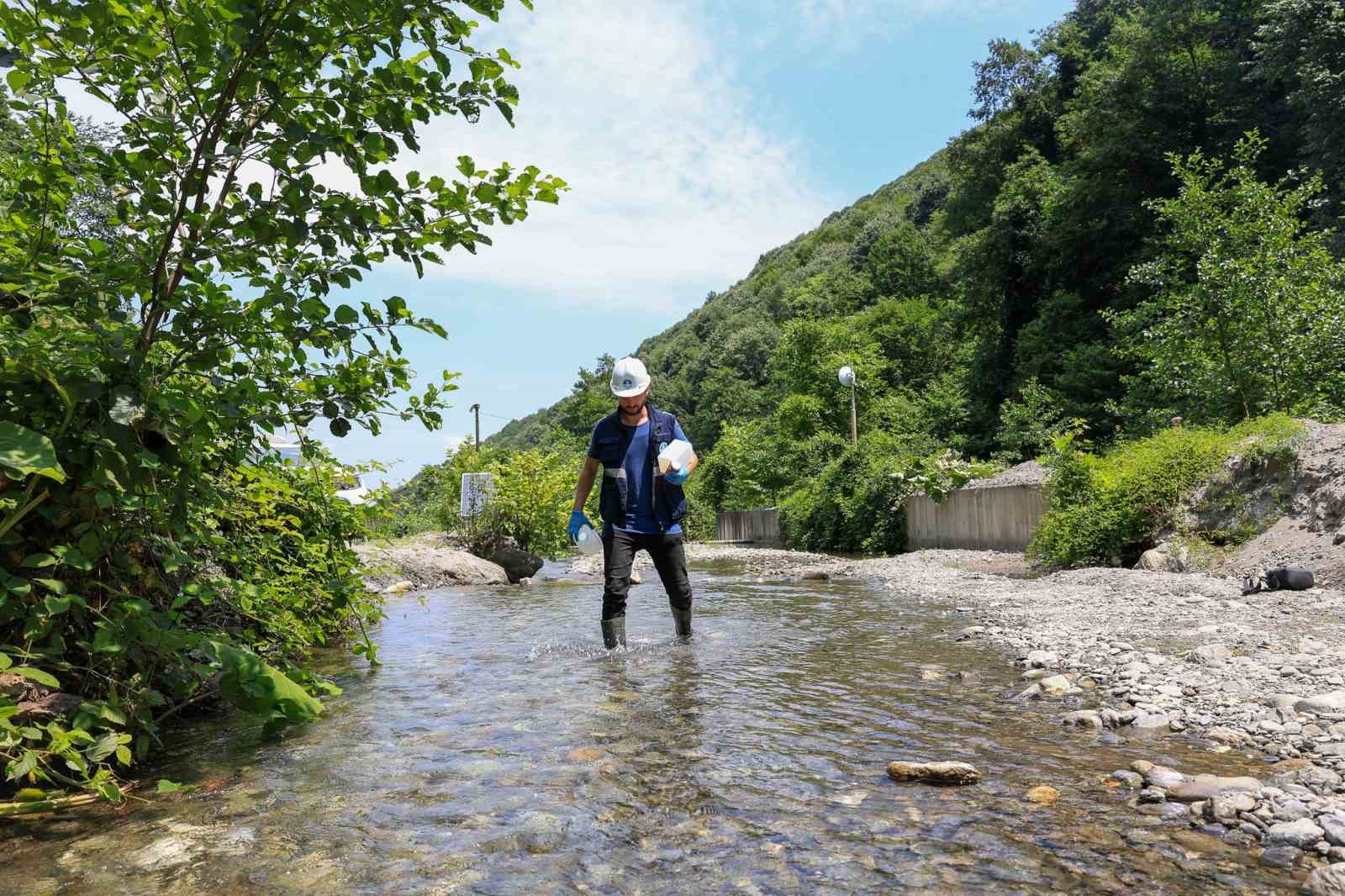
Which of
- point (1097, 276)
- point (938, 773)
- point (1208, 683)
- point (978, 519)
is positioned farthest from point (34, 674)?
point (1097, 276)

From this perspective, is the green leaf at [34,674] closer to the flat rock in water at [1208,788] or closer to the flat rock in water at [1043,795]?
the flat rock in water at [1043,795]

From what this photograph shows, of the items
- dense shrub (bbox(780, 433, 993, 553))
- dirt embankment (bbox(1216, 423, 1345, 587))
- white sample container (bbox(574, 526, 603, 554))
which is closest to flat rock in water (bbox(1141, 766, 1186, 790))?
white sample container (bbox(574, 526, 603, 554))

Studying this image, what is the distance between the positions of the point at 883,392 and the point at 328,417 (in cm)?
4549

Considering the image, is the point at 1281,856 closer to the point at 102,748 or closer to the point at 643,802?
the point at 643,802

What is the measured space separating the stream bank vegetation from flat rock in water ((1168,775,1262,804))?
3.59 meters

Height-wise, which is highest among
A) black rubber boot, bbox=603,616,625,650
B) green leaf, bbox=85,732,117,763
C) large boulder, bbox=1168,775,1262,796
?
green leaf, bbox=85,732,117,763

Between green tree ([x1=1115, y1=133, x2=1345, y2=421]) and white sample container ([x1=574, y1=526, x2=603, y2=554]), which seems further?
green tree ([x1=1115, y1=133, x2=1345, y2=421])

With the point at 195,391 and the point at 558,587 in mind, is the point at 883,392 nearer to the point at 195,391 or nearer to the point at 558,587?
the point at 558,587

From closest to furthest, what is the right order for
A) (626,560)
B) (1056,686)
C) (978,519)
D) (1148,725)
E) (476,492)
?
(1148,725), (1056,686), (626,560), (476,492), (978,519)

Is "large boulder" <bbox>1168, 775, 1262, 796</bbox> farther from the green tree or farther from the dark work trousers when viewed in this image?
the green tree

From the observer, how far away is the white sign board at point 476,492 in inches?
774

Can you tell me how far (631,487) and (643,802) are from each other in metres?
3.72

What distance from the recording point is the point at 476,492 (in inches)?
786

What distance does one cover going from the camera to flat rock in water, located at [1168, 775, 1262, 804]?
127 inches
